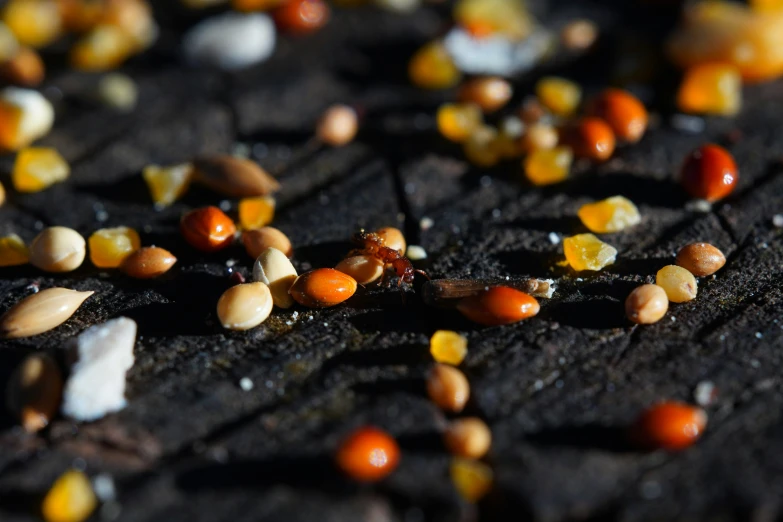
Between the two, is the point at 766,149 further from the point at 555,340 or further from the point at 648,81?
the point at 555,340

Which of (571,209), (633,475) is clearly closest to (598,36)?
(571,209)

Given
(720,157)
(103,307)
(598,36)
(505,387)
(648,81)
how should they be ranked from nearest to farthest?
(505,387) < (103,307) < (720,157) < (648,81) < (598,36)

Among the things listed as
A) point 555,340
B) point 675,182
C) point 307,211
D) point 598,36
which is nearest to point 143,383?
point 307,211

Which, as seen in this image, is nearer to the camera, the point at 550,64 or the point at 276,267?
the point at 276,267

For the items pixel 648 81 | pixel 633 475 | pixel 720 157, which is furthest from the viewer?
pixel 648 81

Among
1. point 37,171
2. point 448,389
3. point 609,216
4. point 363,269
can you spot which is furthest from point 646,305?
point 37,171

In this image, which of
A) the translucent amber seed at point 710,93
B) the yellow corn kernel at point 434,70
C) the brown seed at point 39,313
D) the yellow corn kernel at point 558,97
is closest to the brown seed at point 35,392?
the brown seed at point 39,313

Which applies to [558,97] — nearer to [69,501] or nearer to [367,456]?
[367,456]

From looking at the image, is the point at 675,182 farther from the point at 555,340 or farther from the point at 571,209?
the point at 555,340
